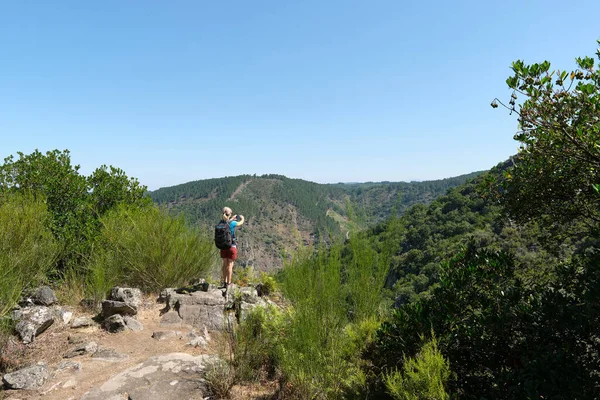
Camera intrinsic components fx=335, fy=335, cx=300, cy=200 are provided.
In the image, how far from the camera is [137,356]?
4246 millimetres

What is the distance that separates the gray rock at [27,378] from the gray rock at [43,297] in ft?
5.98

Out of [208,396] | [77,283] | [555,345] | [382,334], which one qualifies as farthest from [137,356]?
[555,345]

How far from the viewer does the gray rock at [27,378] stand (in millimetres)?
3307

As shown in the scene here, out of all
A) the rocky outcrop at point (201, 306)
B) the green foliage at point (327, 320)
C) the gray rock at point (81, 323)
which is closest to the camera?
the green foliage at point (327, 320)

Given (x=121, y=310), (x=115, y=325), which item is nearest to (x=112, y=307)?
(x=121, y=310)

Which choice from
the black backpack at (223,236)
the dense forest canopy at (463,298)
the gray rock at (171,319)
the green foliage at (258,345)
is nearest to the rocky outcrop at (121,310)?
the gray rock at (171,319)

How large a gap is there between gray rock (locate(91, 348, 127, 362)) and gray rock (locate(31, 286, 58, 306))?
5.08 ft

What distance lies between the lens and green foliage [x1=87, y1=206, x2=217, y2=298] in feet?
21.5

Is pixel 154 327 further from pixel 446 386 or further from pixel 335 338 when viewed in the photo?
pixel 446 386

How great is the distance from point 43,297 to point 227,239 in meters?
2.96

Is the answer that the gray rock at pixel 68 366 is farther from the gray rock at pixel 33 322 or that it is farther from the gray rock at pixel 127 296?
the gray rock at pixel 127 296

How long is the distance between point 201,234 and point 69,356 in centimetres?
379

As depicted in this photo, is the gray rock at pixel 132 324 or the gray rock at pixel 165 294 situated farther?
the gray rock at pixel 165 294

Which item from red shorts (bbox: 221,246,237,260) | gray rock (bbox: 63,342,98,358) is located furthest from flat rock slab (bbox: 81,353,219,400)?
red shorts (bbox: 221,246,237,260)
